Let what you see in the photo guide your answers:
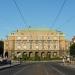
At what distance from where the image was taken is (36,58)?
194 meters

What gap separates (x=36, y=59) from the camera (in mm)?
191125

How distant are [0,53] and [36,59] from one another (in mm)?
38054

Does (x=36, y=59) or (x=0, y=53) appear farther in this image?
(x=36, y=59)

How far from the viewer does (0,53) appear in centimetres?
15662

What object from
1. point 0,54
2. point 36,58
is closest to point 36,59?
point 36,58

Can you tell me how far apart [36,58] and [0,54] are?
36018 mm

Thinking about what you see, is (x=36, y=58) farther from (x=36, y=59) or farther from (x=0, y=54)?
(x=0, y=54)

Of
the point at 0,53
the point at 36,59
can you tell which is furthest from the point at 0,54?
the point at 36,59

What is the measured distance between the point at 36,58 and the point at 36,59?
9.10ft

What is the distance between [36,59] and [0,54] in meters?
33.6

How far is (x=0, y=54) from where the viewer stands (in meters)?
162

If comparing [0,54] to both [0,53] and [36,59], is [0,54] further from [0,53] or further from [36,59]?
[36,59]

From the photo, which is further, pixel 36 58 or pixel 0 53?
pixel 36 58
